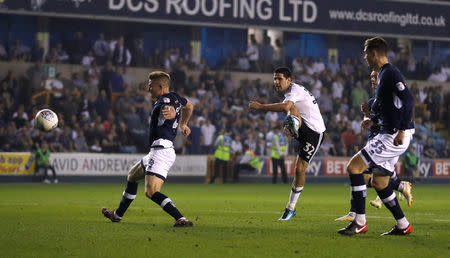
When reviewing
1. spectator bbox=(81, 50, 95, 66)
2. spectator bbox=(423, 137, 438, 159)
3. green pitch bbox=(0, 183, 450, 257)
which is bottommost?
spectator bbox=(423, 137, 438, 159)

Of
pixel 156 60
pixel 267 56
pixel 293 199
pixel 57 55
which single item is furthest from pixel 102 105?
pixel 293 199

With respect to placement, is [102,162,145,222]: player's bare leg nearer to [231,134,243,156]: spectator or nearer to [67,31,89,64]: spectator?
[231,134,243,156]: spectator

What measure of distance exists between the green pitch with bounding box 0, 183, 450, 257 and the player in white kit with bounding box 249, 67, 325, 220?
0.56m

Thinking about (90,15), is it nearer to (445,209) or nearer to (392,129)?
(445,209)

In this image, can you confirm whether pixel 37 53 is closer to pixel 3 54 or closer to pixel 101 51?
pixel 3 54

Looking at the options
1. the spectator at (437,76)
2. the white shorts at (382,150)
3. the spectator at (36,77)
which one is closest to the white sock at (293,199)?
the white shorts at (382,150)

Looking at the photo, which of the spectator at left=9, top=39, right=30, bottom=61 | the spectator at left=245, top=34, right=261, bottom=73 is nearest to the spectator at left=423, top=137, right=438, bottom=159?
the spectator at left=245, top=34, right=261, bottom=73

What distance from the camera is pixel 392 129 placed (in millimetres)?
9781

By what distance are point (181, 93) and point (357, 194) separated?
20.4 m

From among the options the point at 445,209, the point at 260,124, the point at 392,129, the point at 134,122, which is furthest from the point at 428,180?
the point at 392,129

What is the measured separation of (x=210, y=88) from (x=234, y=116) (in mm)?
1409

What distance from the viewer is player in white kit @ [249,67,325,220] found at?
41.1 feet

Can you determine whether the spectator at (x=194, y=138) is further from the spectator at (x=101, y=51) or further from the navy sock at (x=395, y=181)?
the navy sock at (x=395, y=181)

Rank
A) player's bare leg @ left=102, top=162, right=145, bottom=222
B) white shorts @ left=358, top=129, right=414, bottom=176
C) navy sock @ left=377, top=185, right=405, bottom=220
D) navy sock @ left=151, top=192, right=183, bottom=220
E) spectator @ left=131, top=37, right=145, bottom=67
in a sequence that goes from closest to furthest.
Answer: white shorts @ left=358, top=129, right=414, bottom=176, navy sock @ left=377, top=185, right=405, bottom=220, navy sock @ left=151, top=192, right=183, bottom=220, player's bare leg @ left=102, top=162, right=145, bottom=222, spectator @ left=131, top=37, right=145, bottom=67
